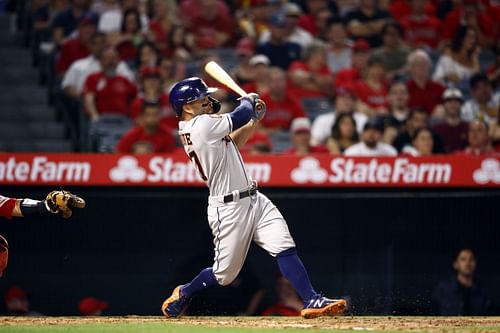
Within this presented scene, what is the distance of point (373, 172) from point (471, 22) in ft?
16.5

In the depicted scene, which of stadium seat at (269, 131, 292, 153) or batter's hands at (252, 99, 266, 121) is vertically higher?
batter's hands at (252, 99, 266, 121)

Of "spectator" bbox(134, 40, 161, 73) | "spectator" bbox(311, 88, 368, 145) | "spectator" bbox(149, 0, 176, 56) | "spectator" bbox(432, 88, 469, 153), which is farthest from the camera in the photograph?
"spectator" bbox(149, 0, 176, 56)

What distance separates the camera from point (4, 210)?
6906 mm

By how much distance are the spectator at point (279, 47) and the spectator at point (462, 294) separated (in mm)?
3820

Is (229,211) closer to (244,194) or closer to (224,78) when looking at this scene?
(244,194)

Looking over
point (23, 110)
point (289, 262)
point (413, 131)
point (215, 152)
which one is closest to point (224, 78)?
point (215, 152)

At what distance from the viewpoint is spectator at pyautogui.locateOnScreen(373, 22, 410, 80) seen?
11984 millimetres

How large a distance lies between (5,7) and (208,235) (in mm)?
5622

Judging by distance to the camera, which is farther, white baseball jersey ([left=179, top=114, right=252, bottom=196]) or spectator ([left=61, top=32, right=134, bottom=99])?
spectator ([left=61, top=32, right=134, bottom=99])

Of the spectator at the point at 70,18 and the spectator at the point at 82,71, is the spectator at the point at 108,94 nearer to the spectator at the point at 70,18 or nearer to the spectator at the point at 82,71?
the spectator at the point at 82,71

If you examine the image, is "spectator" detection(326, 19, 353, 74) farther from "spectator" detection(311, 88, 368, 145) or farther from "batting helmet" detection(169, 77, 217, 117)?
"batting helmet" detection(169, 77, 217, 117)

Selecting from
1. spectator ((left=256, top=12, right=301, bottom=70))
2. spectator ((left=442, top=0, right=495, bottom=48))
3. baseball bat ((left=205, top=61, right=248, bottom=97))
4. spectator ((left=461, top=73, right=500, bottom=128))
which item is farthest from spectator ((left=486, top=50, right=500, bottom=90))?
baseball bat ((left=205, top=61, right=248, bottom=97))

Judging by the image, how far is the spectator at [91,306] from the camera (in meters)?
8.69

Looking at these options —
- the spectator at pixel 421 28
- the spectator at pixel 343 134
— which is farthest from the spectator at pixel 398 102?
the spectator at pixel 421 28
